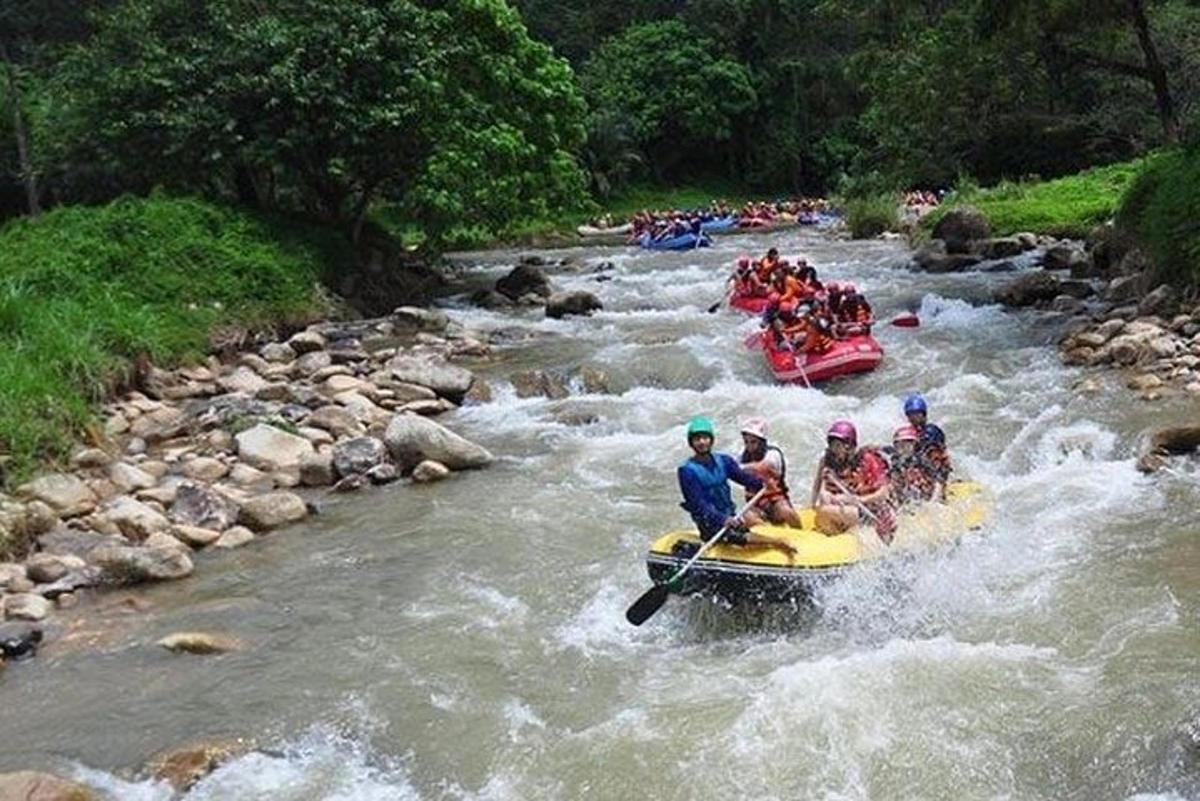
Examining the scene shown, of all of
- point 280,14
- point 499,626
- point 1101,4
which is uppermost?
point 280,14

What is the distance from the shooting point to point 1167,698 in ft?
16.9

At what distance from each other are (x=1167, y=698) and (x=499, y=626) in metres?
3.47

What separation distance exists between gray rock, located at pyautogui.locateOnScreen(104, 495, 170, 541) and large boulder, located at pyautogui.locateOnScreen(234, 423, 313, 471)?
1.48 meters

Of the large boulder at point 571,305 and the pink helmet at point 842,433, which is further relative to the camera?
the large boulder at point 571,305

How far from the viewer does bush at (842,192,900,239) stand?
27297 mm

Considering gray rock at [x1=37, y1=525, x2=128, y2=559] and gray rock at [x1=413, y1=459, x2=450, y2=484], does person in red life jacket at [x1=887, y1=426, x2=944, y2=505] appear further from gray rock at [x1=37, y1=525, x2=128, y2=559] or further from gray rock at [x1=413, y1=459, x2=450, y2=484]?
gray rock at [x1=37, y1=525, x2=128, y2=559]

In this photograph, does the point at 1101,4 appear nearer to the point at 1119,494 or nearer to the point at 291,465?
the point at 1119,494

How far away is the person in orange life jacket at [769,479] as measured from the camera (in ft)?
22.1

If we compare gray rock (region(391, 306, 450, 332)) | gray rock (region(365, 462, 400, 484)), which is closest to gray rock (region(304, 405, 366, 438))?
gray rock (region(365, 462, 400, 484))

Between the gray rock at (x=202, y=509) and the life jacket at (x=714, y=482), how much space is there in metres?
3.88

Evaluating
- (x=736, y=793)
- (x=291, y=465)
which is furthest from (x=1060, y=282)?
(x=736, y=793)

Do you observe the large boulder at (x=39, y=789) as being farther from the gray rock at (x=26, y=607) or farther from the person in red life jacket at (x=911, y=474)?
the person in red life jacket at (x=911, y=474)

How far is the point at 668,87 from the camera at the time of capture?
41.4 metres

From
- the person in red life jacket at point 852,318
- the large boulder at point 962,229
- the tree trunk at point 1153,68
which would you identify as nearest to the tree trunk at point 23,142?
the person in red life jacket at point 852,318
